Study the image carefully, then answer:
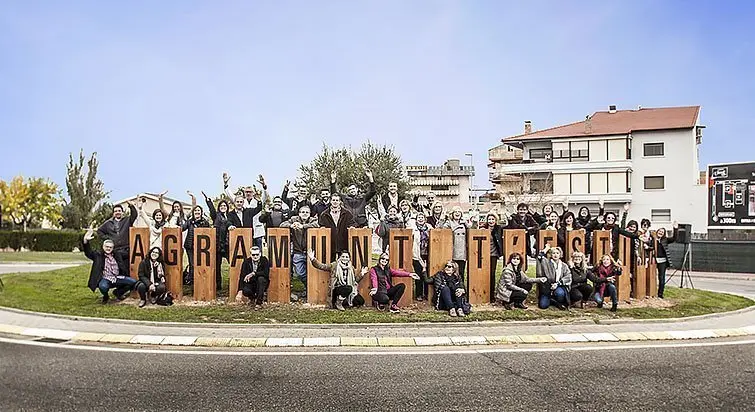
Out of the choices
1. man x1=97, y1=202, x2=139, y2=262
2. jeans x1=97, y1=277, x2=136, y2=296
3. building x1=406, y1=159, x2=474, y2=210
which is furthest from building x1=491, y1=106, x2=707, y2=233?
jeans x1=97, y1=277, x2=136, y2=296

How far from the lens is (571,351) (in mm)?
9586

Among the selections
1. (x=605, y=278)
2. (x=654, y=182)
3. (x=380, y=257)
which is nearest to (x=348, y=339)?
(x=380, y=257)

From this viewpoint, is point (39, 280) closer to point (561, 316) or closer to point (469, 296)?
point (469, 296)

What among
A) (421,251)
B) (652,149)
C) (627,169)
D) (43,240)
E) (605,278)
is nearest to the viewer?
(605,278)

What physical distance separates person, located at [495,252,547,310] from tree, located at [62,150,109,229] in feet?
145

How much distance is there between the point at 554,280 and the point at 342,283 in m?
4.65

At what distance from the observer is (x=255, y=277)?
13266 mm

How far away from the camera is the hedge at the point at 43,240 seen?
Result: 136 ft

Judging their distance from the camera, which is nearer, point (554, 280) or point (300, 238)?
point (554, 280)

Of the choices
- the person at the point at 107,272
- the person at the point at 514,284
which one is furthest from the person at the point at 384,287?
the person at the point at 107,272

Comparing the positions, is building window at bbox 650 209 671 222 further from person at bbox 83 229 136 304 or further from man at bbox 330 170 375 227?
person at bbox 83 229 136 304

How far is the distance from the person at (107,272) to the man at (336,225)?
4.55 metres

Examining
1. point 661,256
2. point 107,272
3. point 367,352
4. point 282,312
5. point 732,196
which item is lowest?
point 367,352

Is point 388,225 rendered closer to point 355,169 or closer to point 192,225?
point 192,225
